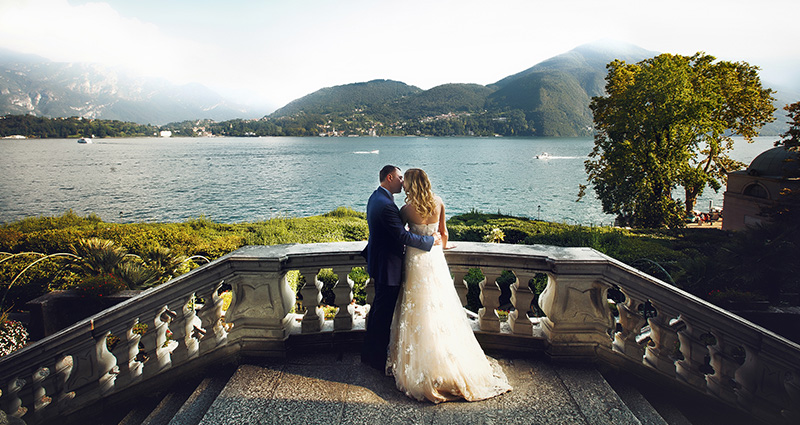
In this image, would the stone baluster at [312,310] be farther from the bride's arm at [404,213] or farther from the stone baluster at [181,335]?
the bride's arm at [404,213]

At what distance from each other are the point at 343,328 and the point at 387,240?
1375 millimetres

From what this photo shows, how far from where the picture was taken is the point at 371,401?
3348mm

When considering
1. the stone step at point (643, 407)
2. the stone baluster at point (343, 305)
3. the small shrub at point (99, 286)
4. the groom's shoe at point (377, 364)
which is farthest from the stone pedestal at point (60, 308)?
the stone step at point (643, 407)

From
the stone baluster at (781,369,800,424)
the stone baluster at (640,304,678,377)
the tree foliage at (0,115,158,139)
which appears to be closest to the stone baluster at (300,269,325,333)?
the stone baluster at (640,304,678,377)

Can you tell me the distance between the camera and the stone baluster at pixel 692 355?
10.7ft

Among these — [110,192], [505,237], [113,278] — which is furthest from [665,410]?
[110,192]

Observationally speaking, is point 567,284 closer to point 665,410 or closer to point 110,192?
point 665,410

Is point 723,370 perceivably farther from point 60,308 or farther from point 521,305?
point 60,308

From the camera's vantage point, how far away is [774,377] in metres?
2.85

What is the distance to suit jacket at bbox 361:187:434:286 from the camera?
3.40m

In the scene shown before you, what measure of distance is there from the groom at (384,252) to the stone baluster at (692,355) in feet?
7.48

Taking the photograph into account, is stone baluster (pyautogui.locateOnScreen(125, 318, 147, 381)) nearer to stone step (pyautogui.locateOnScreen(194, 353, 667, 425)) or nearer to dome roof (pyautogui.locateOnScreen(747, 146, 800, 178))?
stone step (pyautogui.locateOnScreen(194, 353, 667, 425))

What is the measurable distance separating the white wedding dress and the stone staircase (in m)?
0.12

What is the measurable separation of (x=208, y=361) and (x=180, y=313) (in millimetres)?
591
